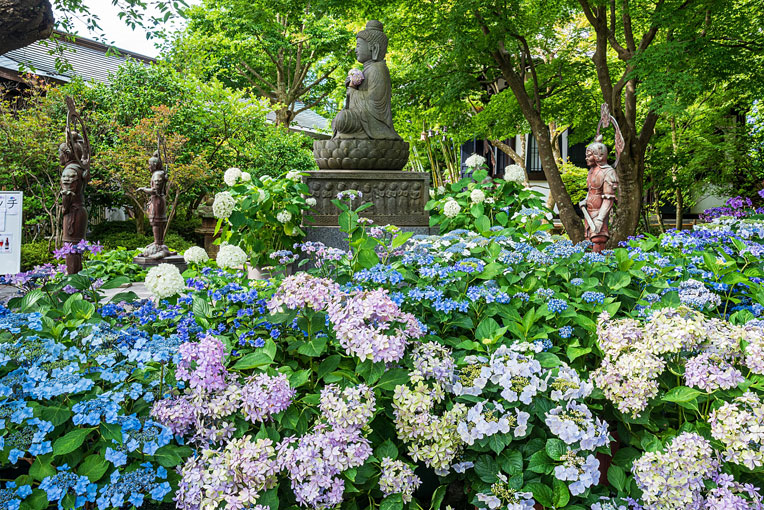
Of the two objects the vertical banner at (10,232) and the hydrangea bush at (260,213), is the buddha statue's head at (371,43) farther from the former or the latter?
the vertical banner at (10,232)

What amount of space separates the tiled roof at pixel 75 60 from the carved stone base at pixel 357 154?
9.12 metres

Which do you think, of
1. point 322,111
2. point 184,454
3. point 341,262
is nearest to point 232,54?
point 322,111

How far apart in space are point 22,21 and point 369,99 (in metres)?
3.75

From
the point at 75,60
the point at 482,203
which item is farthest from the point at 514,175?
the point at 75,60

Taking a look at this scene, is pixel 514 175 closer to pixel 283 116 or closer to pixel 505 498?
pixel 505 498

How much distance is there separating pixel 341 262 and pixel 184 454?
1.34 m

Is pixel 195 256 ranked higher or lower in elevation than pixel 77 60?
lower

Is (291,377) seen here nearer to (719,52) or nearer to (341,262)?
(341,262)

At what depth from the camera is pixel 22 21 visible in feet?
9.64

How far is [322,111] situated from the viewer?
21.8 metres

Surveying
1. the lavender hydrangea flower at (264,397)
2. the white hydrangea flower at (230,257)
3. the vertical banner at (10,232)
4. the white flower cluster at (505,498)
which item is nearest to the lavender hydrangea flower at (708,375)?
the white flower cluster at (505,498)

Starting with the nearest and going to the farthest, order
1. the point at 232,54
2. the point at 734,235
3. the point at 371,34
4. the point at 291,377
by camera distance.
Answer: the point at 291,377 < the point at 734,235 < the point at 371,34 < the point at 232,54

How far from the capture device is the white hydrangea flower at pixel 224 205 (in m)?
4.46

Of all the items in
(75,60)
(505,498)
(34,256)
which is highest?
(75,60)
